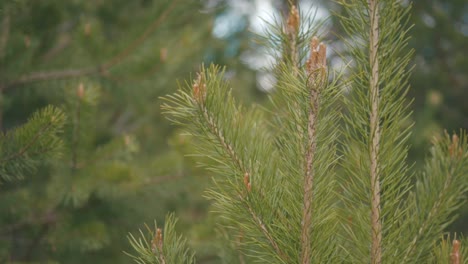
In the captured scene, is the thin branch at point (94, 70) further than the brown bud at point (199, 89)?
Yes

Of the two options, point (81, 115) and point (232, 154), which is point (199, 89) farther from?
point (81, 115)

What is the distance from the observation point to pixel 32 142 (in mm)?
1687

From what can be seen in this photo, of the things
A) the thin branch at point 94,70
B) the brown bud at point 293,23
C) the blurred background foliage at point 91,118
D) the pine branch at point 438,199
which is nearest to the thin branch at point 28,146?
the blurred background foliage at point 91,118

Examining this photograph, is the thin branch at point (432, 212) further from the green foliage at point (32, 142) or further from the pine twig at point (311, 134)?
the green foliage at point (32, 142)

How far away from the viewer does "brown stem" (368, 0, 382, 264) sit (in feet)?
4.09

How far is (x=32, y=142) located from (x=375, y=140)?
114 cm

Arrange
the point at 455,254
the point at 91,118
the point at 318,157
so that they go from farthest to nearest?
the point at 91,118 < the point at 318,157 < the point at 455,254

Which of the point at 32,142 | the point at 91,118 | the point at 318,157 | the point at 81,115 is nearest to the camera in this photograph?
the point at 318,157

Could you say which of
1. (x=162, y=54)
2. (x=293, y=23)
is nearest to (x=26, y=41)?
(x=162, y=54)

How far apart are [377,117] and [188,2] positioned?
193 cm

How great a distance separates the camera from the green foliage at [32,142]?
5.45ft

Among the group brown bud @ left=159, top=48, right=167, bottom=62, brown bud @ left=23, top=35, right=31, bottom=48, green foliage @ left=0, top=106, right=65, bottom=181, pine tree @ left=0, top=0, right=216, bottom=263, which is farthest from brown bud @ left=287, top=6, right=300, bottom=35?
brown bud @ left=23, top=35, right=31, bottom=48

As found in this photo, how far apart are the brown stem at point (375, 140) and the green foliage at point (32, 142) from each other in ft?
3.42

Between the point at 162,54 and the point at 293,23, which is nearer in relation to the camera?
the point at 293,23
